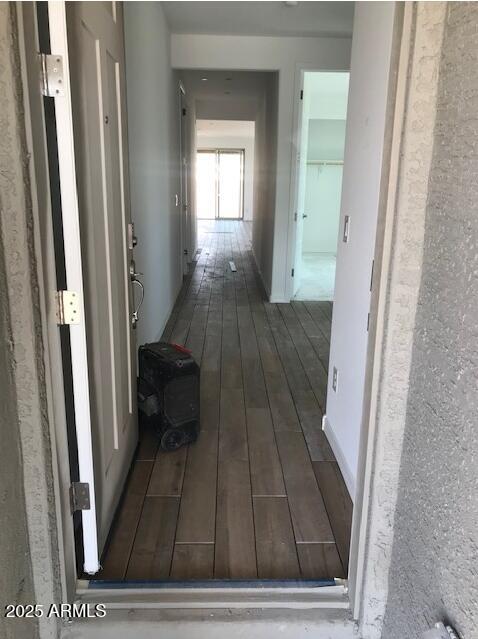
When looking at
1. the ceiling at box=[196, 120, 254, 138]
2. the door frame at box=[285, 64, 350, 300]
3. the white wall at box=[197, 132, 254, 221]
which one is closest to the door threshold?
the door frame at box=[285, 64, 350, 300]

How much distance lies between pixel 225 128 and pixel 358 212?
12286mm

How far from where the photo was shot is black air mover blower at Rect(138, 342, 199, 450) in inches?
99.4

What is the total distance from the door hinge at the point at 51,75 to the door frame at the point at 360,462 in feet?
0.06


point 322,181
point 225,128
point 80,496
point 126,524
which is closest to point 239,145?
point 225,128

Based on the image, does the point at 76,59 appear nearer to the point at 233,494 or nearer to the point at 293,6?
the point at 233,494

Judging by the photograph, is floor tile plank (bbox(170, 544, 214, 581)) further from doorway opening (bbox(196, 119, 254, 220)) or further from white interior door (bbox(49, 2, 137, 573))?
doorway opening (bbox(196, 119, 254, 220))

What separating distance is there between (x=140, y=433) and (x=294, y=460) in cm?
84

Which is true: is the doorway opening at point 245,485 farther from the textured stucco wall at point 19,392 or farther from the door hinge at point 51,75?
the door hinge at point 51,75

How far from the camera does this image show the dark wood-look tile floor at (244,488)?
1.86 m

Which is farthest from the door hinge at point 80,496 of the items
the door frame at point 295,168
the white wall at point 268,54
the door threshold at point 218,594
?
the white wall at point 268,54

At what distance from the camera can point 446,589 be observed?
1.13 m

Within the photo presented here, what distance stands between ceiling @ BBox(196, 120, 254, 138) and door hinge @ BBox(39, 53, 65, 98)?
11.0m

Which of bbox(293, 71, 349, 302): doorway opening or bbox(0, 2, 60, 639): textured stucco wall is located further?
bbox(293, 71, 349, 302): doorway opening

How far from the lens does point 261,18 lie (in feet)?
15.0
